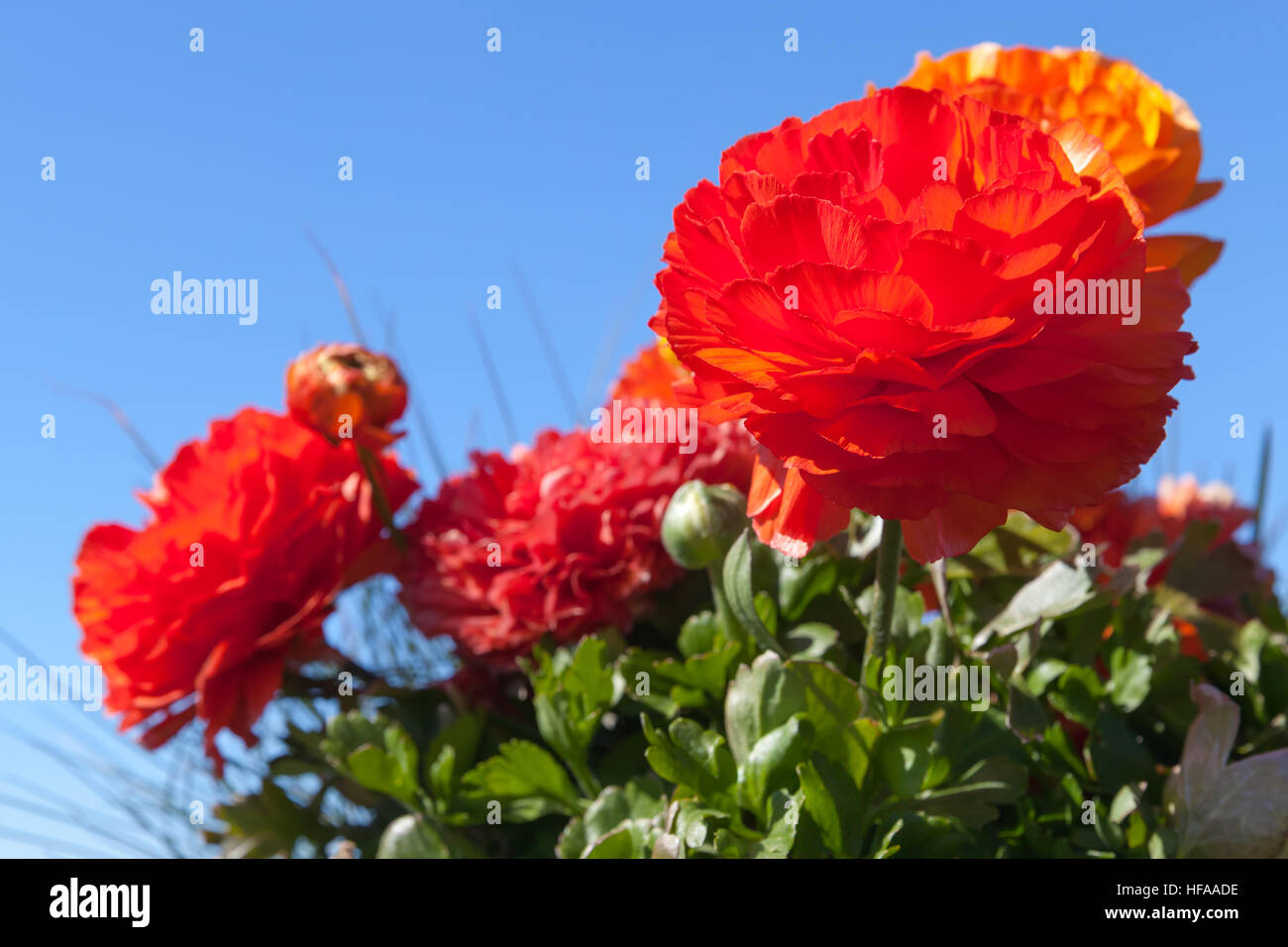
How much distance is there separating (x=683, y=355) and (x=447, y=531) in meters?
0.38

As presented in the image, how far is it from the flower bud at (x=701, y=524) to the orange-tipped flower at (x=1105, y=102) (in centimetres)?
24

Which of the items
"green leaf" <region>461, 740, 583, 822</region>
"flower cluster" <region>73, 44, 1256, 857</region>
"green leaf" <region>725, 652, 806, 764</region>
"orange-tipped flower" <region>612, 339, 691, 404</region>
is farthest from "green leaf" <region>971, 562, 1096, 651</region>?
"orange-tipped flower" <region>612, 339, 691, 404</region>

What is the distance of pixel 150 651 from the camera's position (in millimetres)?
759

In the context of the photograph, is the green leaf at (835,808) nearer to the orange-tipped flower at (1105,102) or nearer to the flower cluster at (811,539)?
the flower cluster at (811,539)

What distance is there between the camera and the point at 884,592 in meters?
0.50

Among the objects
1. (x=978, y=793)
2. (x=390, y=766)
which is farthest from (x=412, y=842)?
(x=978, y=793)

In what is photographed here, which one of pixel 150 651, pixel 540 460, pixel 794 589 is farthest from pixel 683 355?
pixel 150 651

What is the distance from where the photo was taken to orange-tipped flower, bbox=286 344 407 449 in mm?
754

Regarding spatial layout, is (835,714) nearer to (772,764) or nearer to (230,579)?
(772,764)

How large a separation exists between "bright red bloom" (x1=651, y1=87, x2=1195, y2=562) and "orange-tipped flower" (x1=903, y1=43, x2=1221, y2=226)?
16 centimetres
